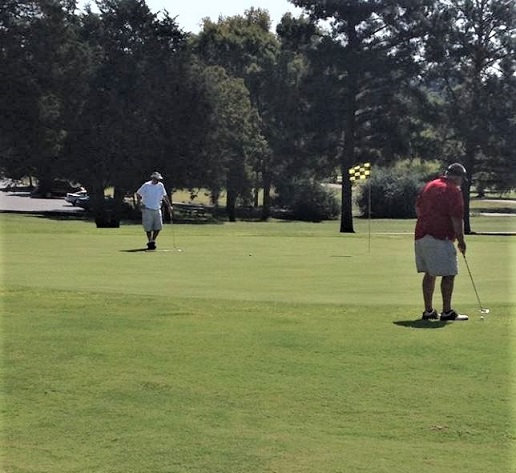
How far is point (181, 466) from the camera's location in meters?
5.18

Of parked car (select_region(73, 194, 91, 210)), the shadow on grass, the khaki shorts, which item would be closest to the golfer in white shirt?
the khaki shorts

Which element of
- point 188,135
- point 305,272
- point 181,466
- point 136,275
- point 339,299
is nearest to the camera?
point 181,466

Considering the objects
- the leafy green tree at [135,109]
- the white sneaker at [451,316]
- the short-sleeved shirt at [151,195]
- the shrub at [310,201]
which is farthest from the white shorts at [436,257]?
the shrub at [310,201]

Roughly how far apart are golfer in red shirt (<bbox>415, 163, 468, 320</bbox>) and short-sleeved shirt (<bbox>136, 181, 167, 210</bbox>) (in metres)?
12.0

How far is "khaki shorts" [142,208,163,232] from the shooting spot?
22031mm

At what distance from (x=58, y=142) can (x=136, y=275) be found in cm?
4595

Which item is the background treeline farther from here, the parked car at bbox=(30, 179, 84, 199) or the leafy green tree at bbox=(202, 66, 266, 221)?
the parked car at bbox=(30, 179, 84, 199)

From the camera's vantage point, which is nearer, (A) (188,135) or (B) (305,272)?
(B) (305,272)

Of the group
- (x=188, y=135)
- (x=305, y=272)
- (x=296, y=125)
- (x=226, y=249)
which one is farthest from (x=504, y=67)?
(x=305, y=272)

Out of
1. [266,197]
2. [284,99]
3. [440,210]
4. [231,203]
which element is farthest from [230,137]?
[440,210]

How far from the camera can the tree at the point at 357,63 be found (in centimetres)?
5431

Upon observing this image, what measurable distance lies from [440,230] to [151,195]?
1247 centimetres

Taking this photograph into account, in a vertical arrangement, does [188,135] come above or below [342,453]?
above

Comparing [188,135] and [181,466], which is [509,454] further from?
[188,135]
